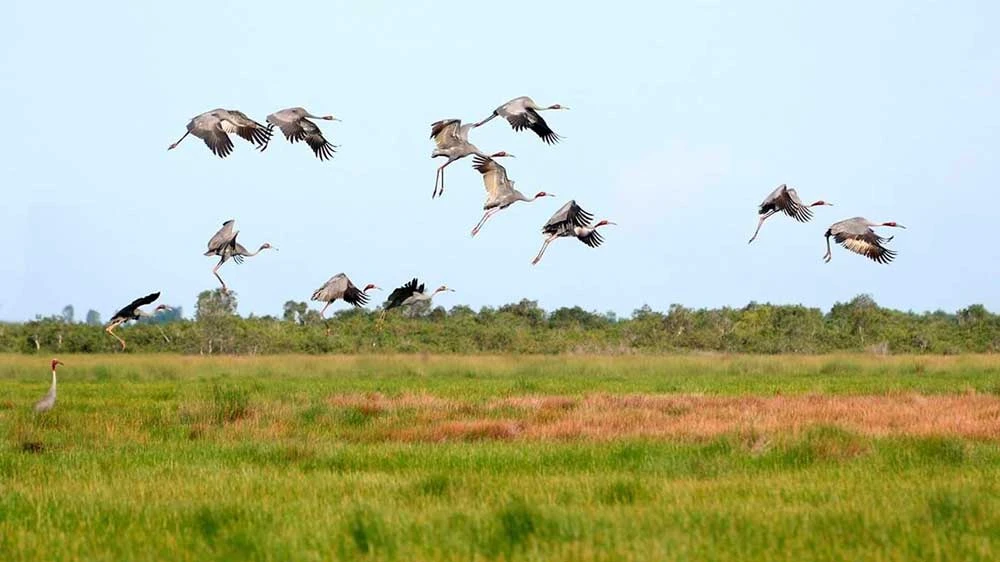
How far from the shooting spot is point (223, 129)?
1628 centimetres

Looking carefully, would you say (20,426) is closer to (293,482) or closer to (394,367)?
(293,482)

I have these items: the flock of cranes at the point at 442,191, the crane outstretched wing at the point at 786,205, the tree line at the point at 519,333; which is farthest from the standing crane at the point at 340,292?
Result: the tree line at the point at 519,333

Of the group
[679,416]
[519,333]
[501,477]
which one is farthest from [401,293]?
[519,333]

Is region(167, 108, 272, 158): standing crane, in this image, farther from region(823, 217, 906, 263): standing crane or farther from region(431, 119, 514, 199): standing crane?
region(823, 217, 906, 263): standing crane

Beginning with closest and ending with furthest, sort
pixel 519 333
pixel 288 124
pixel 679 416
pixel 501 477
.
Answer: pixel 501 477, pixel 679 416, pixel 288 124, pixel 519 333

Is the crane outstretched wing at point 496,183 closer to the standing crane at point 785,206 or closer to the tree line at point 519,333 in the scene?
the standing crane at point 785,206

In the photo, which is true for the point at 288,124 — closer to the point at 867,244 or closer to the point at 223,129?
the point at 223,129

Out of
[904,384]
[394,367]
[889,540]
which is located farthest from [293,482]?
[394,367]

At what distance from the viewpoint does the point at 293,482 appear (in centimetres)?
979

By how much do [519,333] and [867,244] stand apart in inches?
1264

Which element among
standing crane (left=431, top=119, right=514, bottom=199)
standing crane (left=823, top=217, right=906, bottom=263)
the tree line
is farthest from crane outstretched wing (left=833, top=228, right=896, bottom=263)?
the tree line

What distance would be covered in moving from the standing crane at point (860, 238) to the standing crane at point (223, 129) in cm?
823

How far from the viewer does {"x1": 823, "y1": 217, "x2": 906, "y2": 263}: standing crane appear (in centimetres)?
1803

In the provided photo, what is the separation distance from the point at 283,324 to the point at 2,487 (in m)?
41.8
